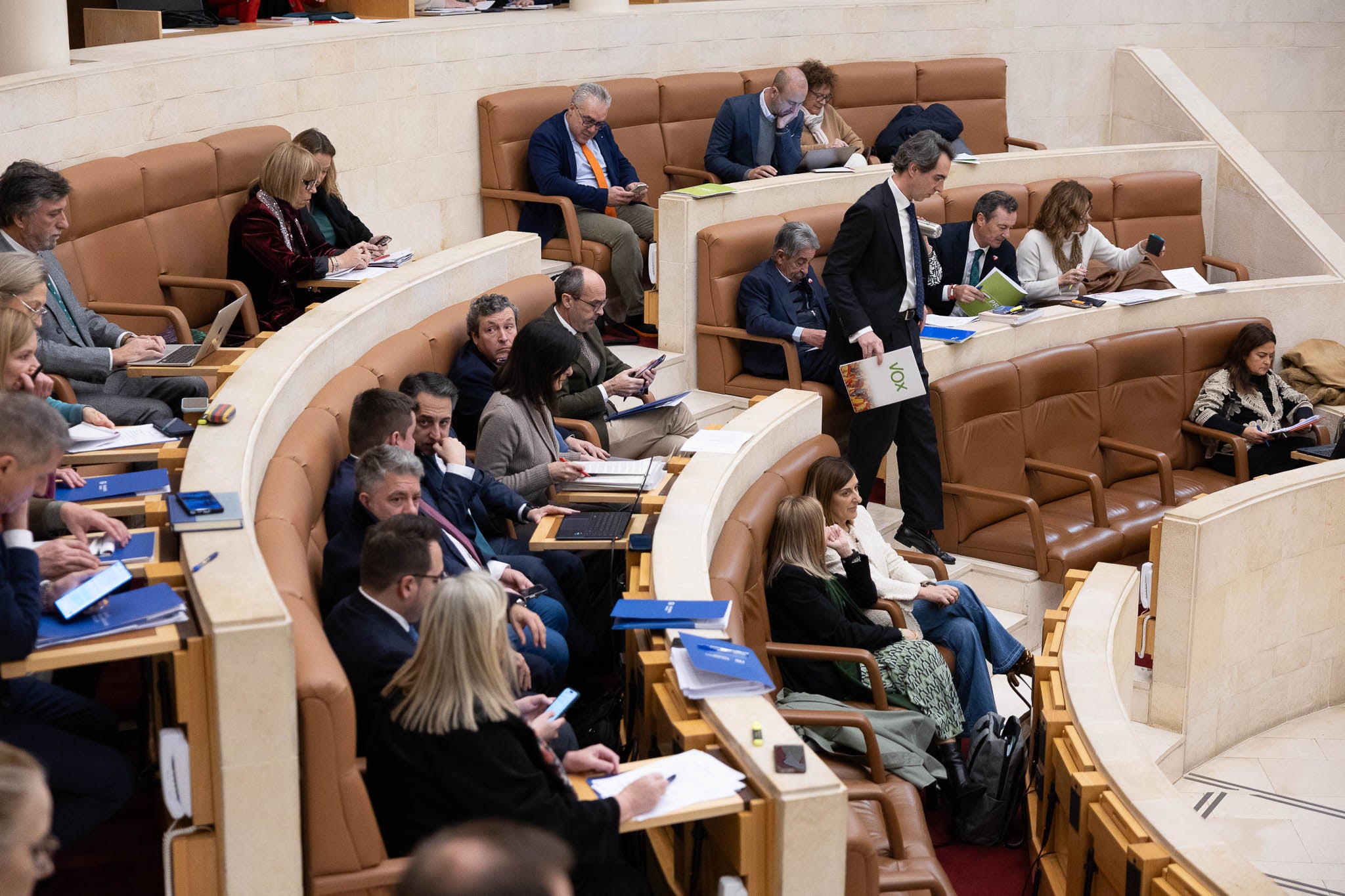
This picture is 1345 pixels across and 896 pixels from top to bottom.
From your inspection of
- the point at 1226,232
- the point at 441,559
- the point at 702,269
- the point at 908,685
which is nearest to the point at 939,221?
the point at 702,269

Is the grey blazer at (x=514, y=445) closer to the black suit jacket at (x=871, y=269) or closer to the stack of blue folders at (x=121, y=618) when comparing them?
the black suit jacket at (x=871, y=269)

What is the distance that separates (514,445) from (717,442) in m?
0.66

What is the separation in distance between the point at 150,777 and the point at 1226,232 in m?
7.57

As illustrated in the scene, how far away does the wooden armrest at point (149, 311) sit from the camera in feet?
16.1

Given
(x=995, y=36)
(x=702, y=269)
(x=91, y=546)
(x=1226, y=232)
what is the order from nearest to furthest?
1. (x=91, y=546)
2. (x=702, y=269)
3. (x=1226, y=232)
4. (x=995, y=36)

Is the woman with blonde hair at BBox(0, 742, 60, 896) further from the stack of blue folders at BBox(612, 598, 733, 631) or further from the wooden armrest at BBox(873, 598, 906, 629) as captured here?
the wooden armrest at BBox(873, 598, 906, 629)

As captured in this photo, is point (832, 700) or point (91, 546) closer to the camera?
point (91, 546)

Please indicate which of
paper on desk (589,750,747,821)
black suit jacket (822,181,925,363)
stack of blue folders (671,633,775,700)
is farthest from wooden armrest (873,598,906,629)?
paper on desk (589,750,747,821)

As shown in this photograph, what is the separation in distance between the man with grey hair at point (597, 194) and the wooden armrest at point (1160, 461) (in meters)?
2.28

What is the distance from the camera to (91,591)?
279 centimetres

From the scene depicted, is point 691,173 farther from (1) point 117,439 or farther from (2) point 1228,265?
(1) point 117,439

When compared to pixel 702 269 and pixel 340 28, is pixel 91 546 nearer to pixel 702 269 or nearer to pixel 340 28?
pixel 702 269

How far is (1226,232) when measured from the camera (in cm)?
904

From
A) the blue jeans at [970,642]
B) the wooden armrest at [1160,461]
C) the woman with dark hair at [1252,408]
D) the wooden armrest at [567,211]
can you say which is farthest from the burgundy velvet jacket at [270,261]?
the woman with dark hair at [1252,408]
